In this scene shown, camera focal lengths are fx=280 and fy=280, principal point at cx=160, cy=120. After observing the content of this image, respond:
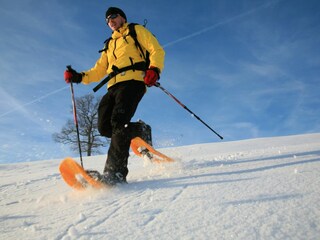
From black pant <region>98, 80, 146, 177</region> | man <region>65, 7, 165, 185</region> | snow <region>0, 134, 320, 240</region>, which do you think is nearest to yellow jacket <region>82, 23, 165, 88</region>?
man <region>65, 7, 165, 185</region>

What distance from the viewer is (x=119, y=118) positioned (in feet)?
11.3

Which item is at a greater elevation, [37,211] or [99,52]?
[99,52]

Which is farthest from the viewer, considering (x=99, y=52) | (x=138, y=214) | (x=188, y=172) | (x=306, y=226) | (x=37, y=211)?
(x=99, y=52)

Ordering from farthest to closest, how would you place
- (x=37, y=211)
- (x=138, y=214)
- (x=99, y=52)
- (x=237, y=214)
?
1. (x=99, y=52)
2. (x=37, y=211)
3. (x=138, y=214)
4. (x=237, y=214)

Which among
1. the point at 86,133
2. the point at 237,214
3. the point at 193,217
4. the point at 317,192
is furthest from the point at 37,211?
the point at 86,133

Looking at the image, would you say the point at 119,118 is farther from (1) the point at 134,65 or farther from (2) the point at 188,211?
(2) the point at 188,211

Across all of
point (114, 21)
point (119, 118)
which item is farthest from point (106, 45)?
point (119, 118)

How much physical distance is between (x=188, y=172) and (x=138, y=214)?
1638 mm

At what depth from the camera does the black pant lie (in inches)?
130

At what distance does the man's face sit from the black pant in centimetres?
101

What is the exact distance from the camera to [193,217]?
1.81 meters

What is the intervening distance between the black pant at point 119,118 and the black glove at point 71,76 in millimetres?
809

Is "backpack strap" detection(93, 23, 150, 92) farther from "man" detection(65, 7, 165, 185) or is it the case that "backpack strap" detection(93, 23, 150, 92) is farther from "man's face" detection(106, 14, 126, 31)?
"man's face" detection(106, 14, 126, 31)

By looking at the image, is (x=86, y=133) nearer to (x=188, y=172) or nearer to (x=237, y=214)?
(x=188, y=172)
